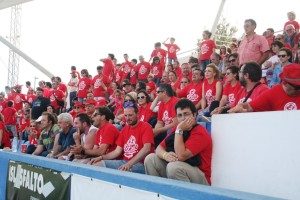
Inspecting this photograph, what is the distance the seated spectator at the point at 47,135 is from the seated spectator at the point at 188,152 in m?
3.83

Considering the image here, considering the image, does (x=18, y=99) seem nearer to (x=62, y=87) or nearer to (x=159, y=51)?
(x=62, y=87)

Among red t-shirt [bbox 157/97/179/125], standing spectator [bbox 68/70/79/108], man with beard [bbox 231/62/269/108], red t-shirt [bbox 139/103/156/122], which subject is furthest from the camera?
standing spectator [bbox 68/70/79/108]

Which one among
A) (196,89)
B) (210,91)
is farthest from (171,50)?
(210,91)

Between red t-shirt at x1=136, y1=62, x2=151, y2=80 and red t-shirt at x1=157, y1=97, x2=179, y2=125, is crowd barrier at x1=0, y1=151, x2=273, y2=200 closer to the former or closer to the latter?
red t-shirt at x1=157, y1=97, x2=179, y2=125

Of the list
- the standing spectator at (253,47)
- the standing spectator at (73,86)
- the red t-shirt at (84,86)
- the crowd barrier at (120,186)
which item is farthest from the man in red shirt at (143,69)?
the crowd barrier at (120,186)

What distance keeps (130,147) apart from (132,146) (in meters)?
0.03

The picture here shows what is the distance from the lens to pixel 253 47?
665 cm

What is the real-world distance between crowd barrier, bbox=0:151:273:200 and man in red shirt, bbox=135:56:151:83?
8.48m

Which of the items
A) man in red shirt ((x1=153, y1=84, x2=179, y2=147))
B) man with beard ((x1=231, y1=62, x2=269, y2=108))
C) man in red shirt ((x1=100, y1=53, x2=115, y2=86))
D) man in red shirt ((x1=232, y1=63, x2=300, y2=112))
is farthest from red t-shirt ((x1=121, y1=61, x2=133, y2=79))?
man in red shirt ((x1=232, y1=63, x2=300, y2=112))

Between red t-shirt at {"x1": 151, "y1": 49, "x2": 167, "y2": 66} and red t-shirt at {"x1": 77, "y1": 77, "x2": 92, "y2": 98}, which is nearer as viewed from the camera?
red t-shirt at {"x1": 77, "y1": 77, "x2": 92, "y2": 98}

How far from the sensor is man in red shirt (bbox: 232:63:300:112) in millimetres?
3182

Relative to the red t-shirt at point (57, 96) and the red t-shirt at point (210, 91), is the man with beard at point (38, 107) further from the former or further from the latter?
the red t-shirt at point (210, 91)

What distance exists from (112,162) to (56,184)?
0.93 meters

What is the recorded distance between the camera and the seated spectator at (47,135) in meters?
7.19
